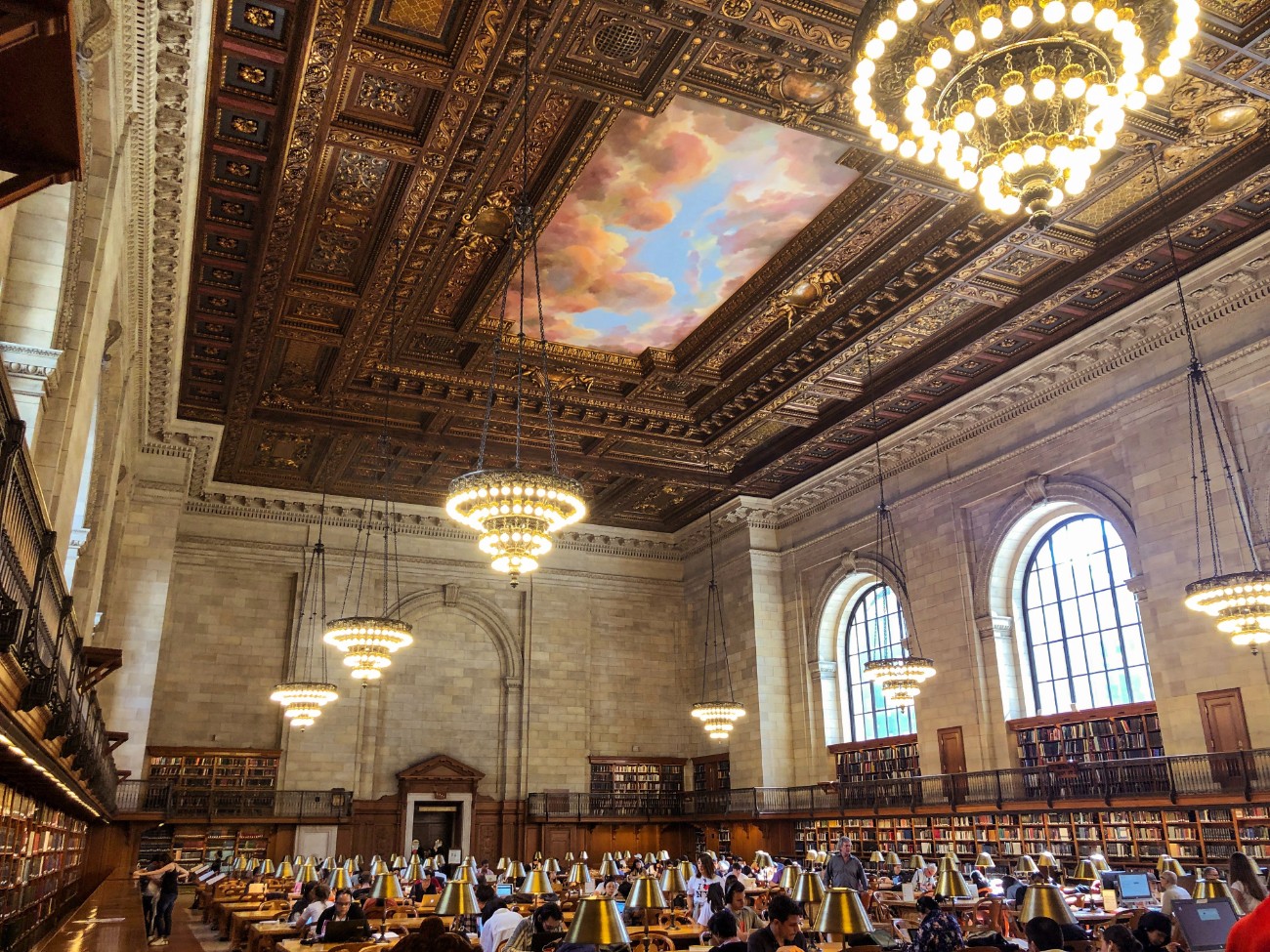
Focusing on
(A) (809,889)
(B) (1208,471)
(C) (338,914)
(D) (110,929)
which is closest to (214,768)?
(D) (110,929)

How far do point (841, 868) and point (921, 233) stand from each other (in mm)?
7310

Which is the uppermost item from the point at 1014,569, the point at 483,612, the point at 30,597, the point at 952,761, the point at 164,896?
the point at 483,612

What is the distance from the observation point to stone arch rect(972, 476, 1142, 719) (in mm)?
14273

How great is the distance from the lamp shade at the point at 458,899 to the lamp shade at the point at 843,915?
2.68 m

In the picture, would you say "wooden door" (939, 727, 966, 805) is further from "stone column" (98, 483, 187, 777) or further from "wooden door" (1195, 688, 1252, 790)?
"stone column" (98, 483, 187, 777)

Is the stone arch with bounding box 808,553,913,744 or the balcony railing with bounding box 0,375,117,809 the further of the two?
the stone arch with bounding box 808,553,913,744

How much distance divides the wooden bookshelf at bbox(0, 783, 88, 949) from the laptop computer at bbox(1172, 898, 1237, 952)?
25.5ft

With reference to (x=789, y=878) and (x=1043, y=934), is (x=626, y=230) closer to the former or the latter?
(x=789, y=878)

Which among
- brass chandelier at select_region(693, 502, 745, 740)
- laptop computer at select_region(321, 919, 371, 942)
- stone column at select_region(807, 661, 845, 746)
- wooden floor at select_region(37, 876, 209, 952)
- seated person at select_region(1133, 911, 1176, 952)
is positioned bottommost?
wooden floor at select_region(37, 876, 209, 952)

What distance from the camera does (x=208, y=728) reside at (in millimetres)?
17844

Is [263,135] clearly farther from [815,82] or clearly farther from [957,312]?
[957,312]

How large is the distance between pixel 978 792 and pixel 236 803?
1234 cm

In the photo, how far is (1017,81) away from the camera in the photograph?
494cm

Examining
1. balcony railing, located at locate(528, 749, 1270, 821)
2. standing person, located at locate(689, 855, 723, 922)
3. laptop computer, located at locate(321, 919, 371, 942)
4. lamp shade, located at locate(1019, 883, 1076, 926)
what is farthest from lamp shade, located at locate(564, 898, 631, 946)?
balcony railing, located at locate(528, 749, 1270, 821)
